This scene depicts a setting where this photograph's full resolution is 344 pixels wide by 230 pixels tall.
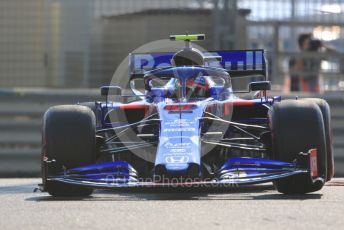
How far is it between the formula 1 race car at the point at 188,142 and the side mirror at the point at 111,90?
0.21 metres

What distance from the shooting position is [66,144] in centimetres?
781

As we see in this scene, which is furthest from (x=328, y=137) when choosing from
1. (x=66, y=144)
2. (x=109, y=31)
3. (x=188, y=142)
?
(x=109, y=31)

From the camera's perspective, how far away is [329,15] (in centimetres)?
1312

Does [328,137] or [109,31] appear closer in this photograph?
[328,137]

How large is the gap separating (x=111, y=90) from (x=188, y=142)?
8.36 ft

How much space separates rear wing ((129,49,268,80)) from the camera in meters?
10.3

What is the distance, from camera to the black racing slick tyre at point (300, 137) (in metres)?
7.78

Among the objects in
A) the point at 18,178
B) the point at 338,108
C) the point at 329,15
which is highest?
the point at 329,15

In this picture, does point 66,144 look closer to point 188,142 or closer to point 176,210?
point 188,142

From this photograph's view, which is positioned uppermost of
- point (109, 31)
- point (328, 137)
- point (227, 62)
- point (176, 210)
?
point (109, 31)

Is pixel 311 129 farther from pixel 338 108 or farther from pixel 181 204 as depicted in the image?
pixel 338 108

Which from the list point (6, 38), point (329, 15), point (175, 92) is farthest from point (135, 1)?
point (175, 92)

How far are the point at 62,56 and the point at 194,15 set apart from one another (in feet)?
5.99

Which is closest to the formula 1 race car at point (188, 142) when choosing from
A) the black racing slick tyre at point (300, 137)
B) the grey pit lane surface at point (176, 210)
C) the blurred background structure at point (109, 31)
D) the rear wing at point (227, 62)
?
the black racing slick tyre at point (300, 137)
